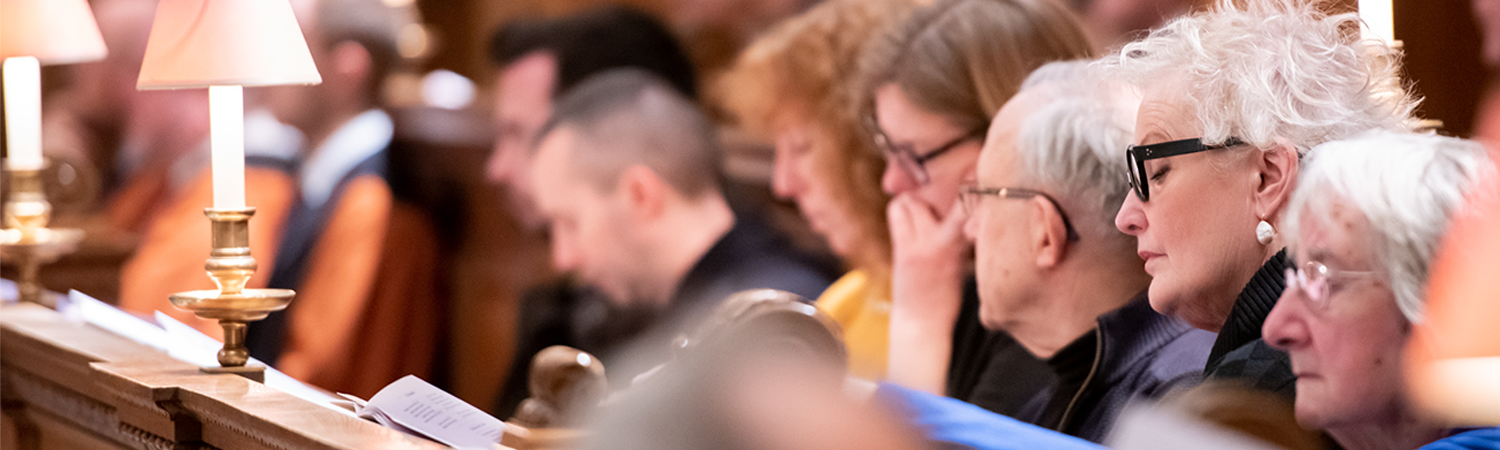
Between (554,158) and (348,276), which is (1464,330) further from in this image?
(348,276)

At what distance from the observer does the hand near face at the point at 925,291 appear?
2541 mm

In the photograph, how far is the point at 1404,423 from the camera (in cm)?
115

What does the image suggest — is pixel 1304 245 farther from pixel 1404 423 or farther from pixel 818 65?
pixel 818 65

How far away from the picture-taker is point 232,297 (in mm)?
1976

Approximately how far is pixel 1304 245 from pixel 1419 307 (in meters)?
0.14

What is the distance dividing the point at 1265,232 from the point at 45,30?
92.3 inches

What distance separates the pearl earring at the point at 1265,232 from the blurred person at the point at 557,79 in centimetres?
260

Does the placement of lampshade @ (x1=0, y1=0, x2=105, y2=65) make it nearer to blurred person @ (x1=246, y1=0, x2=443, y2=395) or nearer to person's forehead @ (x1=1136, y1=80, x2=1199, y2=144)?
blurred person @ (x1=246, y1=0, x2=443, y2=395)

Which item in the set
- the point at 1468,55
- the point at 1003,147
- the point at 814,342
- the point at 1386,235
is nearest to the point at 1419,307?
the point at 1386,235

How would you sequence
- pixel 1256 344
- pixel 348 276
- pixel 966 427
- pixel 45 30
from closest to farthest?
pixel 966 427, pixel 1256 344, pixel 45 30, pixel 348 276

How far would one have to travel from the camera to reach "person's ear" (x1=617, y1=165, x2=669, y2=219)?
3.50 meters

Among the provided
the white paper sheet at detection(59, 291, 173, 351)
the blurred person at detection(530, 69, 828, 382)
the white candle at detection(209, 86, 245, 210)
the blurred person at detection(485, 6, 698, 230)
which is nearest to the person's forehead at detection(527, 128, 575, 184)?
the blurred person at detection(530, 69, 828, 382)

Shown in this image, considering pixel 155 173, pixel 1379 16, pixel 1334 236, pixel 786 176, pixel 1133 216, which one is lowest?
pixel 155 173

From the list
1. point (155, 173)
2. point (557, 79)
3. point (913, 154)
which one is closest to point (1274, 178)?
point (913, 154)
